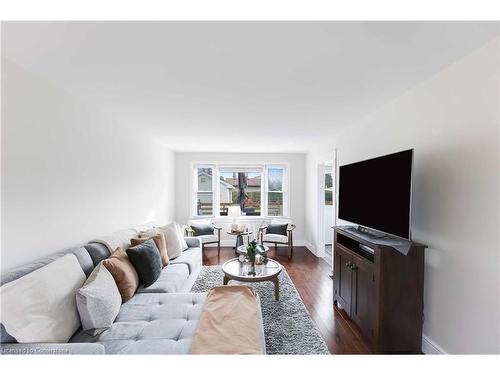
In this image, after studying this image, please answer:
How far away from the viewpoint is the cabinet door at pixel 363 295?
6.14 ft

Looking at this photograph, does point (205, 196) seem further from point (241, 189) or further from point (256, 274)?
point (256, 274)

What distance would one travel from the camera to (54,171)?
74.9 inches

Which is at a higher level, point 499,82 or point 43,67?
point 43,67

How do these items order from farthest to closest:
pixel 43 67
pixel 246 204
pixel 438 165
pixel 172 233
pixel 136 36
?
pixel 246 204
pixel 172 233
pixel 438 165
pixel 43 67
pixel 136 36

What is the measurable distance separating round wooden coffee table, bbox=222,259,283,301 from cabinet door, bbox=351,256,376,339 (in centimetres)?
84

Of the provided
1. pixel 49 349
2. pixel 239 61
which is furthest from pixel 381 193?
pixel 49 349

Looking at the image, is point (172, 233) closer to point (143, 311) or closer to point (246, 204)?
point (143, 311)

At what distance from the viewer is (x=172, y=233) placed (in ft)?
10.3

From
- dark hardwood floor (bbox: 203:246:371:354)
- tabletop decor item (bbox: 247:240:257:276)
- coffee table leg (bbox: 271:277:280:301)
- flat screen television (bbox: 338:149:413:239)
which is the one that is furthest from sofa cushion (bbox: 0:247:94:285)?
flat screen television (bbox: 338:149:413:239)

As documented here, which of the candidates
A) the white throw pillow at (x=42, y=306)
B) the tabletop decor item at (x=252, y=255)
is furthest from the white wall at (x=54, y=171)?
the tabletop decor item at (x=252, y=255)

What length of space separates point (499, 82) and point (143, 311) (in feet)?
9.57

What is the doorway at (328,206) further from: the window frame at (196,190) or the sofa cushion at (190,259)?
the sofa cushion at (190,259)

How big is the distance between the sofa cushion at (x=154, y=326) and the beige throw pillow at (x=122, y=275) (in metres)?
0.08
